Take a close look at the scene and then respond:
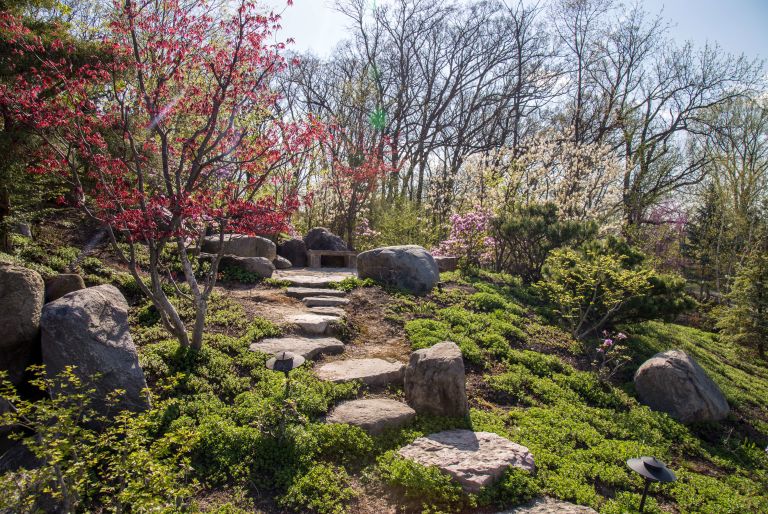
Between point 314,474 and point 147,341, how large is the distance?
2.81m

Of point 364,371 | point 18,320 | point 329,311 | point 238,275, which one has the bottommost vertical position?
point 364,371

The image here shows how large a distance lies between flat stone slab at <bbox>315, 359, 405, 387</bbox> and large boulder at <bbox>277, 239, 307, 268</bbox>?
20.1ft

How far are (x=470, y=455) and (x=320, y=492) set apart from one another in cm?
128

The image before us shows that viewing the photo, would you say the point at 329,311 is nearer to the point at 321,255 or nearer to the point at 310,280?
the point at 310,280

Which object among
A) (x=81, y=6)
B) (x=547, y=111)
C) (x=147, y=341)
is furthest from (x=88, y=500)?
(x=547, y=111)

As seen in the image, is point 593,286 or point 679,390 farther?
point 593,286

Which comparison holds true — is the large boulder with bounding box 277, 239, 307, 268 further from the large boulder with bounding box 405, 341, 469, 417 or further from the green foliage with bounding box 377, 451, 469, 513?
the green foliage with bounding box 377, 451, 469, 513

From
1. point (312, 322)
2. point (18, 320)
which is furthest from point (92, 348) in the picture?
point (312, 322)

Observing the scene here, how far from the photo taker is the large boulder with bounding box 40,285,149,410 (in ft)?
11.3

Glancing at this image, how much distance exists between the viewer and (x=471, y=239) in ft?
34.6

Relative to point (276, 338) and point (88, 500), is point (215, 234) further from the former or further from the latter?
point (88, 500)

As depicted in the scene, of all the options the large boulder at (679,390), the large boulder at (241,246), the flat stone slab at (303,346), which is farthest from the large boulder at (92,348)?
the large boulder at (679,390)

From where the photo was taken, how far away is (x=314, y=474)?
10.9 feet

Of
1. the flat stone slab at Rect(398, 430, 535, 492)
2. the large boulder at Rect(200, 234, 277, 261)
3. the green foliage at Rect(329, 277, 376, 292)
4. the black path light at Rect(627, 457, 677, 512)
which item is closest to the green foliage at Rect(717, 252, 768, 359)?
the green foliage at Rect(329, 277, 376, 292)
